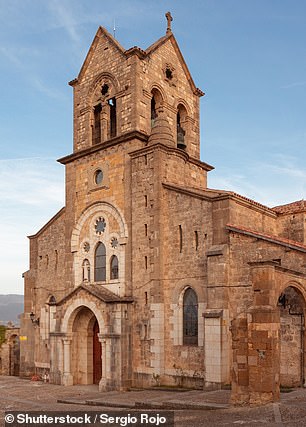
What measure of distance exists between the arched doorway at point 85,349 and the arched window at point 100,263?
1.74 m

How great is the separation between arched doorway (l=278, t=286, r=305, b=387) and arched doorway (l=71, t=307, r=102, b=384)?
10282 millimetres

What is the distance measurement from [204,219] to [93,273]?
745 cm

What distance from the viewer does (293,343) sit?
20.1 metres

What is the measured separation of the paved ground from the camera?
565 inches

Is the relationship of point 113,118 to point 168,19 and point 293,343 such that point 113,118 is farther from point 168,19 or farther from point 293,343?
point 293,343

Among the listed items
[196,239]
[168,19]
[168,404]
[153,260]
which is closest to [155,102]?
[168,19]

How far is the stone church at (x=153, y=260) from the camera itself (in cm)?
2012

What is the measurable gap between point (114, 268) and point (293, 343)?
31.7 feet

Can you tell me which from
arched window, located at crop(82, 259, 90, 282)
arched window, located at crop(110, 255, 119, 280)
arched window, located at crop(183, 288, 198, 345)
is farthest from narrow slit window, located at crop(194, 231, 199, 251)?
arched window, located at crop(82, 259, 90, 282)

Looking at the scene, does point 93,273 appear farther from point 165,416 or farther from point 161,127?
point 165,416

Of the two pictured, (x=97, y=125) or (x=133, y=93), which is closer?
(x=133, y=93)

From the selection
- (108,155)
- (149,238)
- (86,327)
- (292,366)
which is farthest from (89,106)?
(292,366)

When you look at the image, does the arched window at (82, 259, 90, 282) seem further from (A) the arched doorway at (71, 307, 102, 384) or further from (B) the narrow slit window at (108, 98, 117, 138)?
(B) the narrow slit window at (108, 98, 117, 138)

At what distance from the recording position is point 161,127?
2562 cm
